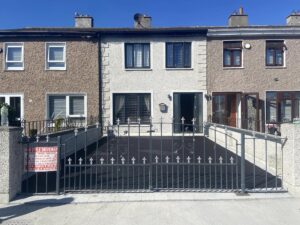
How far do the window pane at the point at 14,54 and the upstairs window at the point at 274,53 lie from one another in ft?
50.0

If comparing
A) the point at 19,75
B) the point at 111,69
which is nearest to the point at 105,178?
the point at 111,69

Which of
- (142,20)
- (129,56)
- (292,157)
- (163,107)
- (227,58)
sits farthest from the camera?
(142,20)

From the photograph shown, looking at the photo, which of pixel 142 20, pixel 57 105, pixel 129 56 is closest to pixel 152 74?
pixel 129 56

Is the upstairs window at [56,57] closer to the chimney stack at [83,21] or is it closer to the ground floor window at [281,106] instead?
the chimney stack at [83,21]

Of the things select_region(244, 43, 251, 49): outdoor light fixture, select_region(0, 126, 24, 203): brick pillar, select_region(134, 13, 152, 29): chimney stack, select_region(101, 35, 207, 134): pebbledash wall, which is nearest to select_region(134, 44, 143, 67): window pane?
select_region(101, 35, 207, 134): pebbledash wall

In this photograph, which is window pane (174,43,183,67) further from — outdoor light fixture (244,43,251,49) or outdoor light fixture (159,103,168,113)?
outdoor light fixture (244,43,251,49)

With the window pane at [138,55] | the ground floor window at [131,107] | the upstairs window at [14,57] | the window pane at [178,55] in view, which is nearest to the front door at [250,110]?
the window pane at [178,55]

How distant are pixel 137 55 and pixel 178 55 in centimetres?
254

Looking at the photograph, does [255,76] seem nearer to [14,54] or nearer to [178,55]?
[178,55]

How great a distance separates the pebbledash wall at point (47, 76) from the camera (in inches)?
598

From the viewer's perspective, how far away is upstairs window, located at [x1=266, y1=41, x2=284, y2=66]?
50.8 ft

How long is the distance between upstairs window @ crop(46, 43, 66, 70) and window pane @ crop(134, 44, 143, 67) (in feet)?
14.2

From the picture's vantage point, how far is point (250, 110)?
15320 mm

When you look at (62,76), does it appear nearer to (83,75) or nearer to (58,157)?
(83,75)
